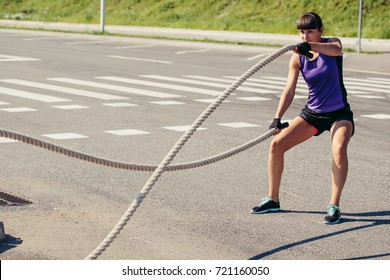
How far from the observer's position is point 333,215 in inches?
328

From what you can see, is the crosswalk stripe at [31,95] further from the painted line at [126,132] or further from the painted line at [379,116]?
the painted line at [379,116]

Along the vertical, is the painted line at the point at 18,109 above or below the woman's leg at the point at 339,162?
below

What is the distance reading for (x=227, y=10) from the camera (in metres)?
48.3

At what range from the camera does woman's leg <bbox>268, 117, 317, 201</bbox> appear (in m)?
8.72

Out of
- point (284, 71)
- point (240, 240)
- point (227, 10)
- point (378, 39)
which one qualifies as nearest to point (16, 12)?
point (227, 10)

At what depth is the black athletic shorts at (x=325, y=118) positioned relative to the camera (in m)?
8.62

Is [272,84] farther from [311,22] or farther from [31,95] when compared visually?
[311,22]

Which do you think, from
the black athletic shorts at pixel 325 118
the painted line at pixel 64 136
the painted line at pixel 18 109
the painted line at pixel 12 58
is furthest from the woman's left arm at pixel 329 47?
the painted line at pixel 12 58

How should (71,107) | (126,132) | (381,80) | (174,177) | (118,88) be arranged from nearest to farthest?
(174,177) < (126,132) < (71,107) < (118,88) < (381,80)

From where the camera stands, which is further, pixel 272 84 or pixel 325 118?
pixel 272 84

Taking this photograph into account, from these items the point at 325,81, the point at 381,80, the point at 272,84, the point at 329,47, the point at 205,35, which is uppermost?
the point at 329,47

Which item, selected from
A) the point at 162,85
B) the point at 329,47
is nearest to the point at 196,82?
the point at 162,85

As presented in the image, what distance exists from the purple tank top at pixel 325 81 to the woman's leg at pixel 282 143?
19cm

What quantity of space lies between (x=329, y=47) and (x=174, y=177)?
2.66 m
